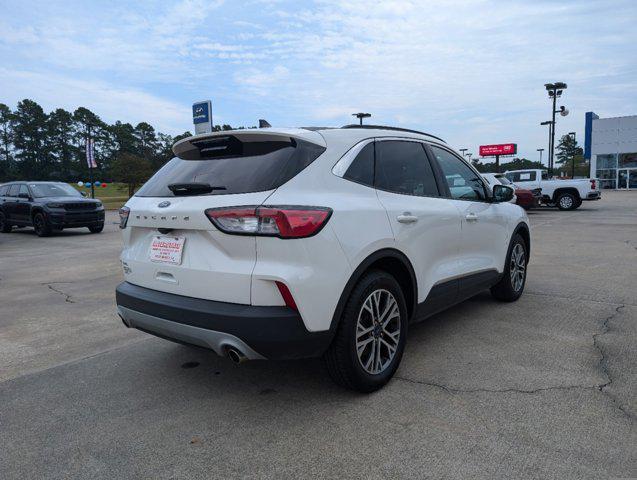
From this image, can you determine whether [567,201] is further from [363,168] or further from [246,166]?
[246,166]

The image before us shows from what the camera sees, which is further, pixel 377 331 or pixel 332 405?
pixel 377 331

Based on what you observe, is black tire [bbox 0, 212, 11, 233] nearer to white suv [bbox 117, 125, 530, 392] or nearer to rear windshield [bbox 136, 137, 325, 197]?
white suv [bbox 117, 125, 530, 392]

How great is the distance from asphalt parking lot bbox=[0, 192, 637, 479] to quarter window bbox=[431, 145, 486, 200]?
1221mm

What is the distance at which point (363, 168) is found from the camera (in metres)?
3.21

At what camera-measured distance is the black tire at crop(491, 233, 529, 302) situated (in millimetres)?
5125

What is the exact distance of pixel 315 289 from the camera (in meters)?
2.64

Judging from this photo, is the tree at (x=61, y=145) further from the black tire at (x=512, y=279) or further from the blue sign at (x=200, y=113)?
the black tire at (x=512, y=279)

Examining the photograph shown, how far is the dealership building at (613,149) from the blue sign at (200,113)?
45525 millimetres

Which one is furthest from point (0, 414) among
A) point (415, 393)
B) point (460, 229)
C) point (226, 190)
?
point (460, 229)

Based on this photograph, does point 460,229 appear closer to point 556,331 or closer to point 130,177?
point 556,331

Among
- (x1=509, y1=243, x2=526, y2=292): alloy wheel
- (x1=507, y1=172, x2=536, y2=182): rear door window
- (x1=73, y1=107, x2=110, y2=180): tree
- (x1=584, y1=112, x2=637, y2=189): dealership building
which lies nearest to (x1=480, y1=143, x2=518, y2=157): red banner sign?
(x1=584, y1=112, x2=637, y2=189): dealership building

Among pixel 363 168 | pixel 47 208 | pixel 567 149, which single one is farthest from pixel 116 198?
pixel 567 149

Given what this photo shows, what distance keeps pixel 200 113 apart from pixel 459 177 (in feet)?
28.7

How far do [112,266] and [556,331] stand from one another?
7088 millimetres
